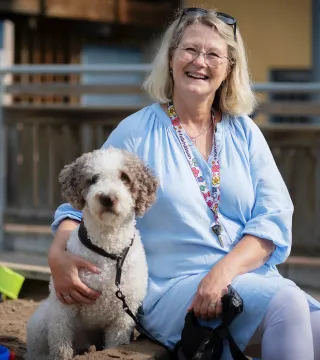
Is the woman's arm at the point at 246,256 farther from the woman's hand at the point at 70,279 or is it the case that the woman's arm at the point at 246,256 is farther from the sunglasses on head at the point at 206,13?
the sunglasses on head at the point at 206,13

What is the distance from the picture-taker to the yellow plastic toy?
19.0ft

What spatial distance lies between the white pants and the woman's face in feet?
3.56

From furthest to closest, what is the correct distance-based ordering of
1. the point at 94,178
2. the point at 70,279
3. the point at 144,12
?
1. the point at 144,12
2. the point at 70,279
3. the point at 94,178

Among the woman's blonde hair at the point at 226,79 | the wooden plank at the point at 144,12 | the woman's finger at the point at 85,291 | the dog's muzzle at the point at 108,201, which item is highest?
the wooden plank at the point at 144,12

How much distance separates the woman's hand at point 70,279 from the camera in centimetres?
400

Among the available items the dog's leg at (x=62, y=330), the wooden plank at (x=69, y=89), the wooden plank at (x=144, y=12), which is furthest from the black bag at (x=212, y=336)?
the wooden plank at (x=144, y=12)

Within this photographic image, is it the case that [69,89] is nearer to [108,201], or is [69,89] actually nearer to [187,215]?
[187,215]

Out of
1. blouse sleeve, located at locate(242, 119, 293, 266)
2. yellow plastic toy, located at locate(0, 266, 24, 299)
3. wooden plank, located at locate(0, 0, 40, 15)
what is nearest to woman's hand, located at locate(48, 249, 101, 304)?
blouse sleeve, located at locate(242, 119, 293, 266)

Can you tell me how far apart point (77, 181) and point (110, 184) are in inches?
7.2

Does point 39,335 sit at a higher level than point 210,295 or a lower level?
lower

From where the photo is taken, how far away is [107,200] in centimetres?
374

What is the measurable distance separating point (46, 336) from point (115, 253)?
58 centimetres

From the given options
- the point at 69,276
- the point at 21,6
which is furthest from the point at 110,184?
the point at 21,6

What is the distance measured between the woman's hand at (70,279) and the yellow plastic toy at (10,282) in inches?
69.4
